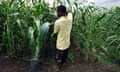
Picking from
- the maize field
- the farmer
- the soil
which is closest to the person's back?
the farmer

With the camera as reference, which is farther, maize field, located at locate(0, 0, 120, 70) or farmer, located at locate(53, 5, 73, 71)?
maize field, located at locate(0, 0, 120, 70)

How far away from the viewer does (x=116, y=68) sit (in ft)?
18.5

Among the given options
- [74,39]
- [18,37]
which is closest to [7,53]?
[18,37]

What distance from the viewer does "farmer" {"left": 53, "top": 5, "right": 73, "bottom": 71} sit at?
500 centimetres

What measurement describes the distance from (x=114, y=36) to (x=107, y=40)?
0.20 metres

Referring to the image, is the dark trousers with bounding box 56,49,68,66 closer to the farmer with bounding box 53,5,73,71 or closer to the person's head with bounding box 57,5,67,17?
the farmer with bounding box 53,5,73,71

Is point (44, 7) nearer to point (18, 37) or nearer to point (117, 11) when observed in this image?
point (18, 37)

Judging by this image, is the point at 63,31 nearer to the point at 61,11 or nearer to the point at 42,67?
the point at 61,11

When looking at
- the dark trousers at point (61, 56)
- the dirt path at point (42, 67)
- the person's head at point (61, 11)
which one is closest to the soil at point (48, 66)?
the dirt path at point (42, 67)

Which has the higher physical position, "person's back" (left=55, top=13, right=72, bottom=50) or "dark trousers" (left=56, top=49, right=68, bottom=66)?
"person's back" (left=55, top=13, right=72, bottom=50)

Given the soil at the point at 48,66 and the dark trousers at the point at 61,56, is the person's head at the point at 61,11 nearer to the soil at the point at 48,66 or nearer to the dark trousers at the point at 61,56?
the dark trousers at the point at 61,56

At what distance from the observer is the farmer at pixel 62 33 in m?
5.00

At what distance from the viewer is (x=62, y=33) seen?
5074 millimetres

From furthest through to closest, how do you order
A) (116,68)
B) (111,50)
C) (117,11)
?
1. (117,11)
2. (111,50)
3. (116,68)
